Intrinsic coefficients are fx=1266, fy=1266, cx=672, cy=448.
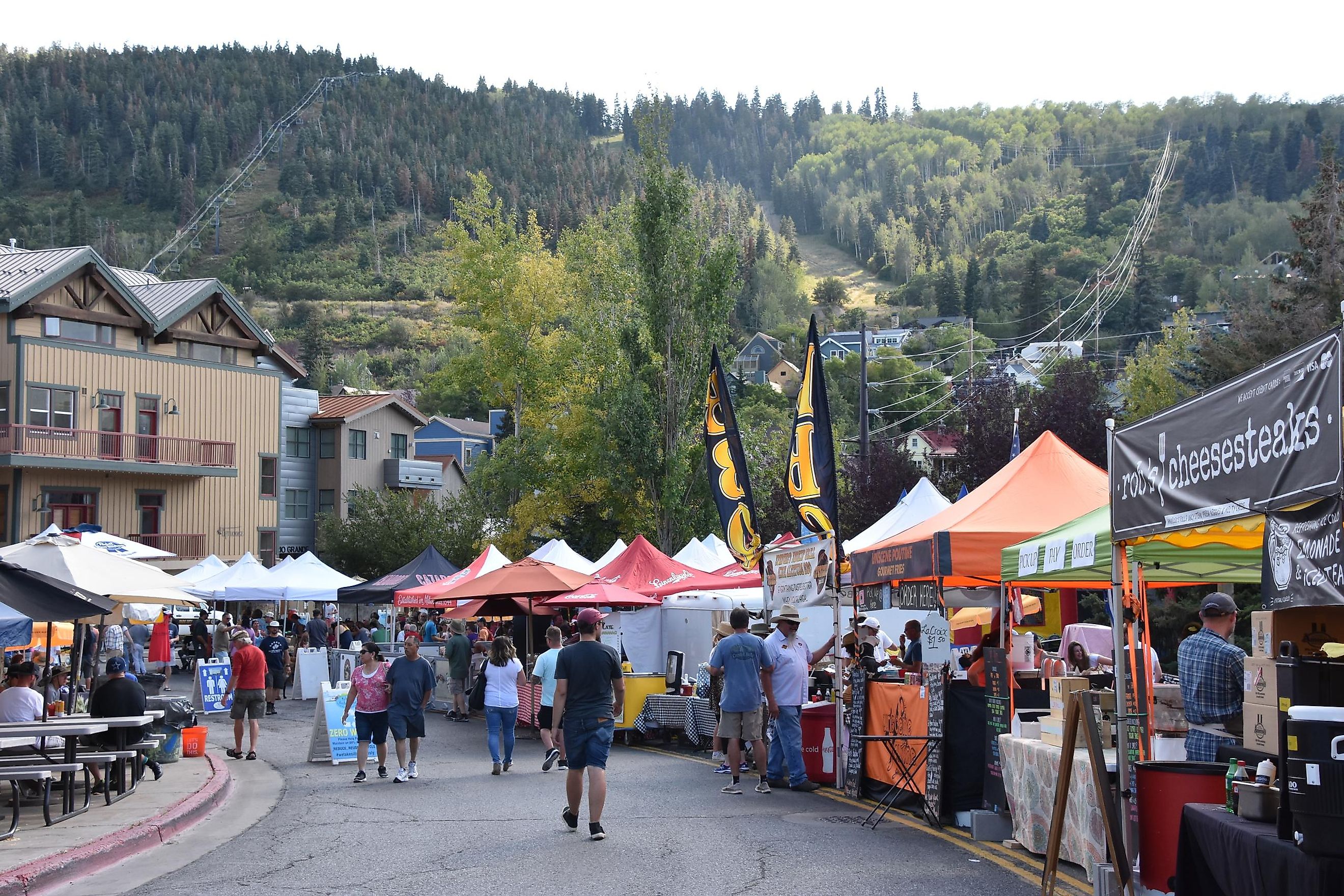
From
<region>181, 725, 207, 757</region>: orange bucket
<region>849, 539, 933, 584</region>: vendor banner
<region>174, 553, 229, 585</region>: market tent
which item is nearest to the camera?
<region>849, 539, 933, 584</region>: vendor banner

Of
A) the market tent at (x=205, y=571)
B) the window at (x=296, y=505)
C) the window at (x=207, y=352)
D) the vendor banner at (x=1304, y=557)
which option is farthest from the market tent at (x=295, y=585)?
the vendor banner at (x=1304, y=557)

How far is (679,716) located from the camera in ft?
63.0

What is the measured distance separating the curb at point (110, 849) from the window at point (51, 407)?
104 ft

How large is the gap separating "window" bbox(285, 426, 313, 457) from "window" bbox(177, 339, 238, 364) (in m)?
7.08

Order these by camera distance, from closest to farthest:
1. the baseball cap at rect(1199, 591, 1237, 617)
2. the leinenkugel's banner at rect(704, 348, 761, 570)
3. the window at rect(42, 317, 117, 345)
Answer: the baseball cap at rect(1199, 591, 1237, 617)
the leinenkugel's banner at rect(704, 348, 761, 570)
the window at rect(42, 317, 117, 345)

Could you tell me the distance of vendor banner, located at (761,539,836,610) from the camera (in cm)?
1392

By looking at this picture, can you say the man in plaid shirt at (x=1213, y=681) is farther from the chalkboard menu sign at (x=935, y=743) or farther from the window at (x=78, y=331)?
the window at (x=78, y=331)

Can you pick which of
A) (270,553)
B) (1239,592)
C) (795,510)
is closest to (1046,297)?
(270,553)

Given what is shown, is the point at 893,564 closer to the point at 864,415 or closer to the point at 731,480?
the point at 731,480

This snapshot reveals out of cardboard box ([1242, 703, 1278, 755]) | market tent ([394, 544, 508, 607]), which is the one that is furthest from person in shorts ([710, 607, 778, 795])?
market tent ([394, 544, 508, 607])

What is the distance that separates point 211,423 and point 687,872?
139ft

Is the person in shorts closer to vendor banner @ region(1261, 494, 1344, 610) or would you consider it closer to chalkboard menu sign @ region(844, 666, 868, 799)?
chalkboard menu sign @ region(844, 666, 868, 799)

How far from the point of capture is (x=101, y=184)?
19675cm

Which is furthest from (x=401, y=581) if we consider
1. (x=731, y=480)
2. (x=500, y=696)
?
Result: (x=500, y=696)
